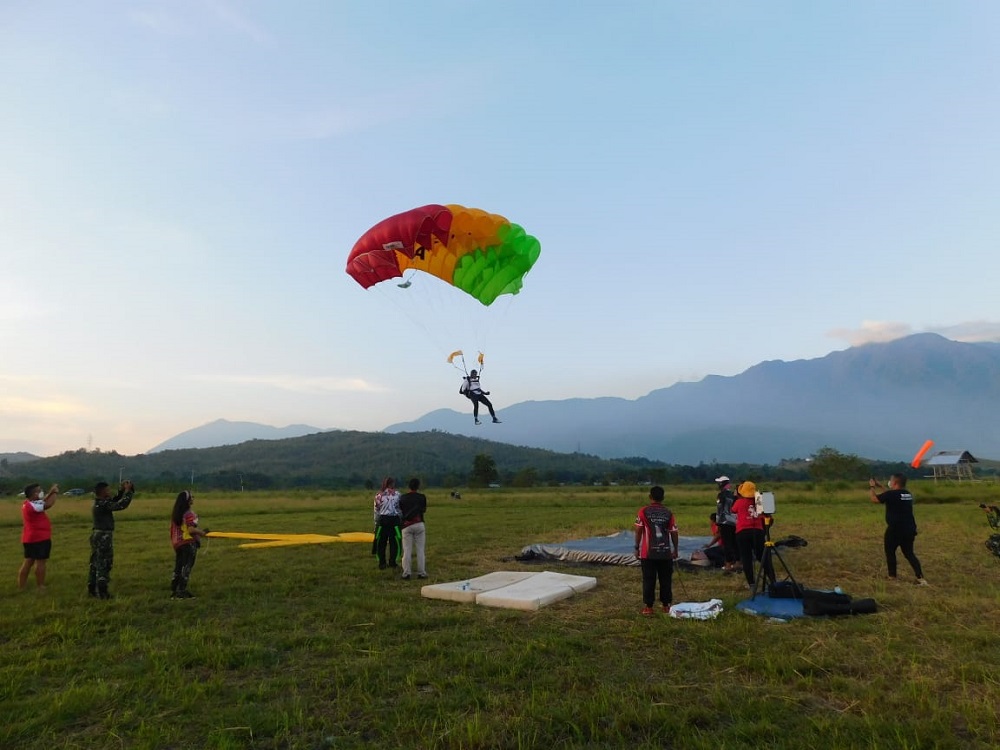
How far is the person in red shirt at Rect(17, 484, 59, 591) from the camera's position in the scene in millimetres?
9398

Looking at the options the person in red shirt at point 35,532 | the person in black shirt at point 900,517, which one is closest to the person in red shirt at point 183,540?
the person in red shirt at point 35,532

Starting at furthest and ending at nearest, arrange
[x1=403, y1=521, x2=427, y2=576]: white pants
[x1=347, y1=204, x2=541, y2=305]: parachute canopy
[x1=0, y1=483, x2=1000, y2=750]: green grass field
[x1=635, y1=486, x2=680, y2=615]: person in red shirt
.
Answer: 1. [x1=347, y1=204, x2=541, y2=305]: parachute canopy
2. [x1=403, y1=521, x2=427, y2=576]: white pants
3. [x1=635, y1=486, x2=680, y2=615]: person in red shirt
4. [x1=0, y1=483, x2=1000, y2=750]: green grass field

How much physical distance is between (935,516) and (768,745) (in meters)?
23.4

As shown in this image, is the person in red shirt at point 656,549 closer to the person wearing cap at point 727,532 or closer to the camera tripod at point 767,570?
the camera tripod at point 767,570

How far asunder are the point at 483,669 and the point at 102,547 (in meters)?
6.91

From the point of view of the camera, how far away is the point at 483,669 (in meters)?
5.53

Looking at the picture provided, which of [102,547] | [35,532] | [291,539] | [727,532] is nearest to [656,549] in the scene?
[727,532]

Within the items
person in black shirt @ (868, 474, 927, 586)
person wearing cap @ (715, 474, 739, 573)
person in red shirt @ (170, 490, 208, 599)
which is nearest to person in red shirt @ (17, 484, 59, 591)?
person in red shirt @ (170, 490, 208, 599)

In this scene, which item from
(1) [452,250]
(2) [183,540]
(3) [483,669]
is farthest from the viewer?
(1) [452,250]

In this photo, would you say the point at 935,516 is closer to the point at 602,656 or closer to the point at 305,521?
the point at 602,656

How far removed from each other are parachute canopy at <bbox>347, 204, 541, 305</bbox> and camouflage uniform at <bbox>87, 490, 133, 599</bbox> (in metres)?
7.39

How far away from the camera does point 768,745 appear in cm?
397

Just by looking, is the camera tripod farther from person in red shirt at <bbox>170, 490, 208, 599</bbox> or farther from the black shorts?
the black shorts

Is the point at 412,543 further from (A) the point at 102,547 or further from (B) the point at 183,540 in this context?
(A) the point at 102,547
